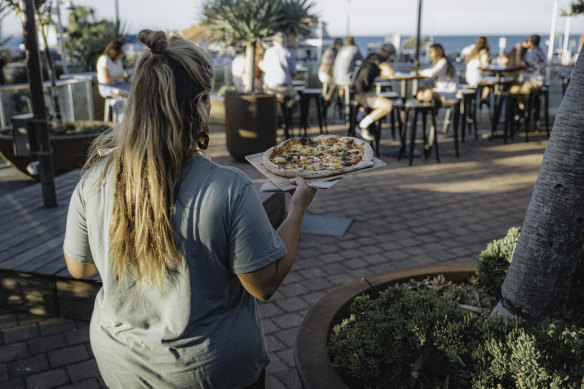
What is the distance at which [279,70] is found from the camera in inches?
380

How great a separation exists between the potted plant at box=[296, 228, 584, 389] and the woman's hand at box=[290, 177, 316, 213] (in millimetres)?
717

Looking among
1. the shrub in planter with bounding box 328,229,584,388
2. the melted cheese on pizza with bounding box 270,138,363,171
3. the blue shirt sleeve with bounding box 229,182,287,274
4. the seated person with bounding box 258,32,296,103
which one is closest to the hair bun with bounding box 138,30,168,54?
the blue shirt sleeve with bounding box 229,182,287,274

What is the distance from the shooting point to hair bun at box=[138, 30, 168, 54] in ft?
4.35

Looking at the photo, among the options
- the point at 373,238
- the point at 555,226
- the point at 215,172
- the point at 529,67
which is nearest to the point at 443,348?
the point at 555,226

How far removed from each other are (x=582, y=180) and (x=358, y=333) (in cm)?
107

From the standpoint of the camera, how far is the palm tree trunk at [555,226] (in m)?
2.06

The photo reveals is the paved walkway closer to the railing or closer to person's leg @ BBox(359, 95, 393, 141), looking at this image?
person's leg @ BBox(359, 95, 393, 141)

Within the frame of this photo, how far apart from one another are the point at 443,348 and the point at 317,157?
997 mm

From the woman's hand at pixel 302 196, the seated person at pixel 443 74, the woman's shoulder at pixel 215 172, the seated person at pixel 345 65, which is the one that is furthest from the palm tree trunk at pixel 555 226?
the seated person at pixel 345 65

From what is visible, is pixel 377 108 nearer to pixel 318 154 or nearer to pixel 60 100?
pixel 60 100

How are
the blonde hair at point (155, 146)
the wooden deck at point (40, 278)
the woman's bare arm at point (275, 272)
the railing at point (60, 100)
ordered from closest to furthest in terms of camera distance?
the blonde hair at point (155, 146) → the woman's bare arm at point (275, 272) → the wooden deck at point (40, 278) → the railing at point (60, 100)

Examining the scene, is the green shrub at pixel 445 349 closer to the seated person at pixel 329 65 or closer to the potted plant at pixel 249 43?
the potted plant at pixel 249 43

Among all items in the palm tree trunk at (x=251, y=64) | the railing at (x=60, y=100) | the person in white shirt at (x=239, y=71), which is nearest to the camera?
the railing at (x=60, y=100)

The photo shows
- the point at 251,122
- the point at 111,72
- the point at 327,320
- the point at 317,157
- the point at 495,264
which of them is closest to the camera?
the point at 327,320
